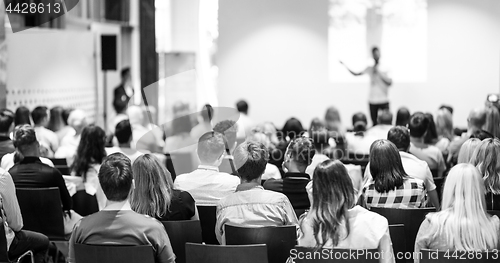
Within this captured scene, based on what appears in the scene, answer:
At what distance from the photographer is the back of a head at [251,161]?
11.7ft

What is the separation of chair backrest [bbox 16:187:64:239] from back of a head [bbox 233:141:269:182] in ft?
4.84

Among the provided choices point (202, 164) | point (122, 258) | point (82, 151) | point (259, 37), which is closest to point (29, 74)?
point (259, 37)

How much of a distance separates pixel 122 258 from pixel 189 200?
32.3 inches

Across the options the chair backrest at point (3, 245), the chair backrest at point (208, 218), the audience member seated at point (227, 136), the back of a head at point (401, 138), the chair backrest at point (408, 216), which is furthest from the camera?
the audience member seated at point (227, 136)

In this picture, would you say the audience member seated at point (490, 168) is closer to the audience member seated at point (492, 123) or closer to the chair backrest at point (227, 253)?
the chair backrest at point (227, 253)

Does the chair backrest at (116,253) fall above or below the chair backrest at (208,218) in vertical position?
above

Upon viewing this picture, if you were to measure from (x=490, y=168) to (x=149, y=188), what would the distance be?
2.06m

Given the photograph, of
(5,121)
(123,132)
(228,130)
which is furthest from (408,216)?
(5,121)

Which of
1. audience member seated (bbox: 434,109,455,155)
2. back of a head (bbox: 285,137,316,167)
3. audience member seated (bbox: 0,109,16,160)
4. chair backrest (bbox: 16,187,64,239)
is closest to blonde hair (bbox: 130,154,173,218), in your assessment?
back of a head (bbox: 285,137,316,167)

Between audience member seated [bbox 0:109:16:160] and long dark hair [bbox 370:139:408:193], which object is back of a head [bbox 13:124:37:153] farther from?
long dark hair [bbox 370:139:408:193]

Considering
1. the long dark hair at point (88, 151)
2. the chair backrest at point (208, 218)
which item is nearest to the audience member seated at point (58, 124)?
the long dark hair at point (88, 151)

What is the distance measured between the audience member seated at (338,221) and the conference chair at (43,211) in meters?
2.12

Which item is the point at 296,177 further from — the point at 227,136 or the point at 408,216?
the point at 227,136

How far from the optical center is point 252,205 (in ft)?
11.4
